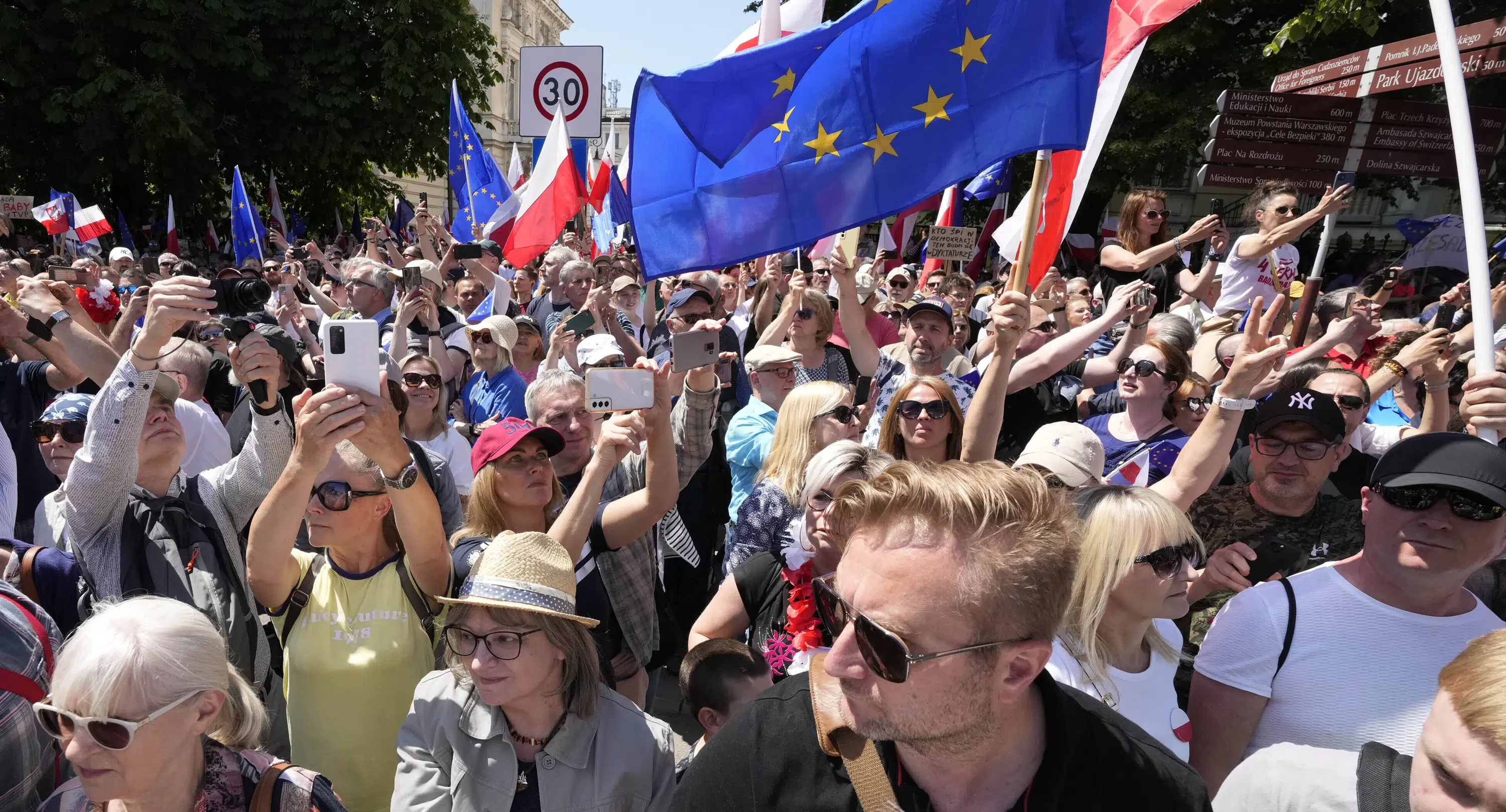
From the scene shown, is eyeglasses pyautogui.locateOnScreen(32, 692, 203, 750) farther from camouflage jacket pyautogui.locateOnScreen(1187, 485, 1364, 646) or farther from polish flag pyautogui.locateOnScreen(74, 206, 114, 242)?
polish flag pyautogui.locateOnScreen(74, 206, 114, 242)

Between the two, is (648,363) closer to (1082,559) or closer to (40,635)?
(1082,559)

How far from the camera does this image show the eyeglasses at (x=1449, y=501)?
213 centimetres

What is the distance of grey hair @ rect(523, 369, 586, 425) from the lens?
12.2 ft

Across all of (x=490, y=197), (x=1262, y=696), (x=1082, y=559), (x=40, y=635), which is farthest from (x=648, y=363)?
(x=490, y=197)

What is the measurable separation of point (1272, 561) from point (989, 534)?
146 centimetres

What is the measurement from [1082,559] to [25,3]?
80.6 feet

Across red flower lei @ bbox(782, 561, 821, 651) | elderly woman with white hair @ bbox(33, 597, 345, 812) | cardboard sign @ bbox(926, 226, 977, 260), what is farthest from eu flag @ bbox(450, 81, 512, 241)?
elderly woman with white hair @ bbox(33, 597, 345, 812)

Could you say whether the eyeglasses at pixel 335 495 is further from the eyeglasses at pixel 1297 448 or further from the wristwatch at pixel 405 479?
the eyeglasses at pixel 1297 448

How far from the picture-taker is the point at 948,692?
4.54ft

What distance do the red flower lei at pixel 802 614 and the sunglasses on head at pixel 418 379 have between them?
2.40 metres

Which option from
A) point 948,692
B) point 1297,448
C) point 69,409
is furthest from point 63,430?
point 1297,448

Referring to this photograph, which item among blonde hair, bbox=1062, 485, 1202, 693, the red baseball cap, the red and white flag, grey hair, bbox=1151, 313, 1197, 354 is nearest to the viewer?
blonde hair, bbox=1062, 485, 1202, 693

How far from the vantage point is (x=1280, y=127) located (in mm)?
5898

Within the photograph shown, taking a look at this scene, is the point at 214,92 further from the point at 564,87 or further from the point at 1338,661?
the point at 1338,661
